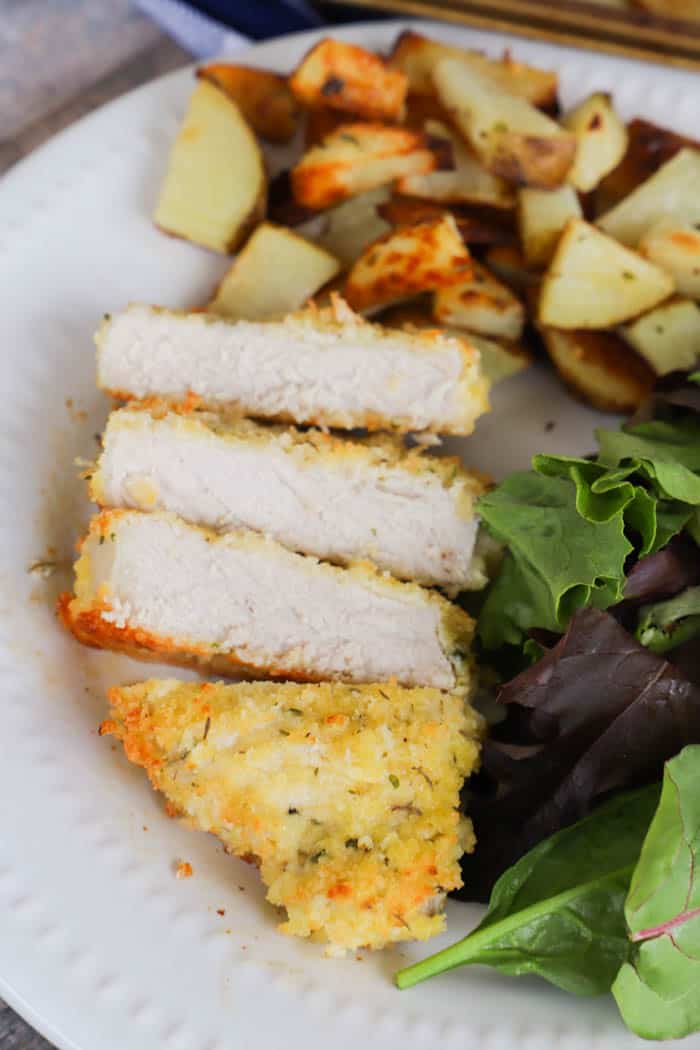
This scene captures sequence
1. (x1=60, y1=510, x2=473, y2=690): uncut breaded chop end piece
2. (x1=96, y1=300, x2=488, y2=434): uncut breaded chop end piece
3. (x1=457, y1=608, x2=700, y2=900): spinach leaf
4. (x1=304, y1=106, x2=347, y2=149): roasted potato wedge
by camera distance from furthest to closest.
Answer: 1. (x1=304, y1=106, x2=347, y2=149): roasted potato wedge
2. (x1=96, y1=300, x2=488, y2=434): uncut breaded chop end piece
3. (x1=60, y1=510, x2=473, y2=690): uncut breaded chop end piece
4. (x1=457, y1=608, x2=700, y2=900): spinach leaf

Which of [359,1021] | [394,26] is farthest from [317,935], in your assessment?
[394,26]

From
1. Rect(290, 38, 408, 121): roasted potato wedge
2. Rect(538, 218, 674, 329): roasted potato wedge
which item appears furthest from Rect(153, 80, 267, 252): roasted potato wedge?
Rect(538, 218, 674, 329): roasted potato wedge

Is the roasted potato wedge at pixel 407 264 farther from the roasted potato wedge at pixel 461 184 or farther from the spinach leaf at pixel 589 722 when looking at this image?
the spinach leaf at pixel 589 722

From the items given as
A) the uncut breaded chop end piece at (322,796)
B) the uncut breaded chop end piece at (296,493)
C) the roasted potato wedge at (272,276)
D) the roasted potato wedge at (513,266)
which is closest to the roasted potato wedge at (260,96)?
the roasted potato wedge at (272,276)

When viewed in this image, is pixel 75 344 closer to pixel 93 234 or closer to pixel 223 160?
pixel 93 234

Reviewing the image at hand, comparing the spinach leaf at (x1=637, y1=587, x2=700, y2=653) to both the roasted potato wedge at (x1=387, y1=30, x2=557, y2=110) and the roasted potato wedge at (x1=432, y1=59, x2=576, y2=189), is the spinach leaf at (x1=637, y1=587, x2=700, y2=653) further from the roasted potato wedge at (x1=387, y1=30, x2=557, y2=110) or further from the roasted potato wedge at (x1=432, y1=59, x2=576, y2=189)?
the roasted potato wedge at (x1=387, y1=30, x2=557, y2=110)

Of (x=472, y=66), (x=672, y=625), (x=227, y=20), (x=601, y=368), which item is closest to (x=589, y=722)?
(x=672, y=625)
